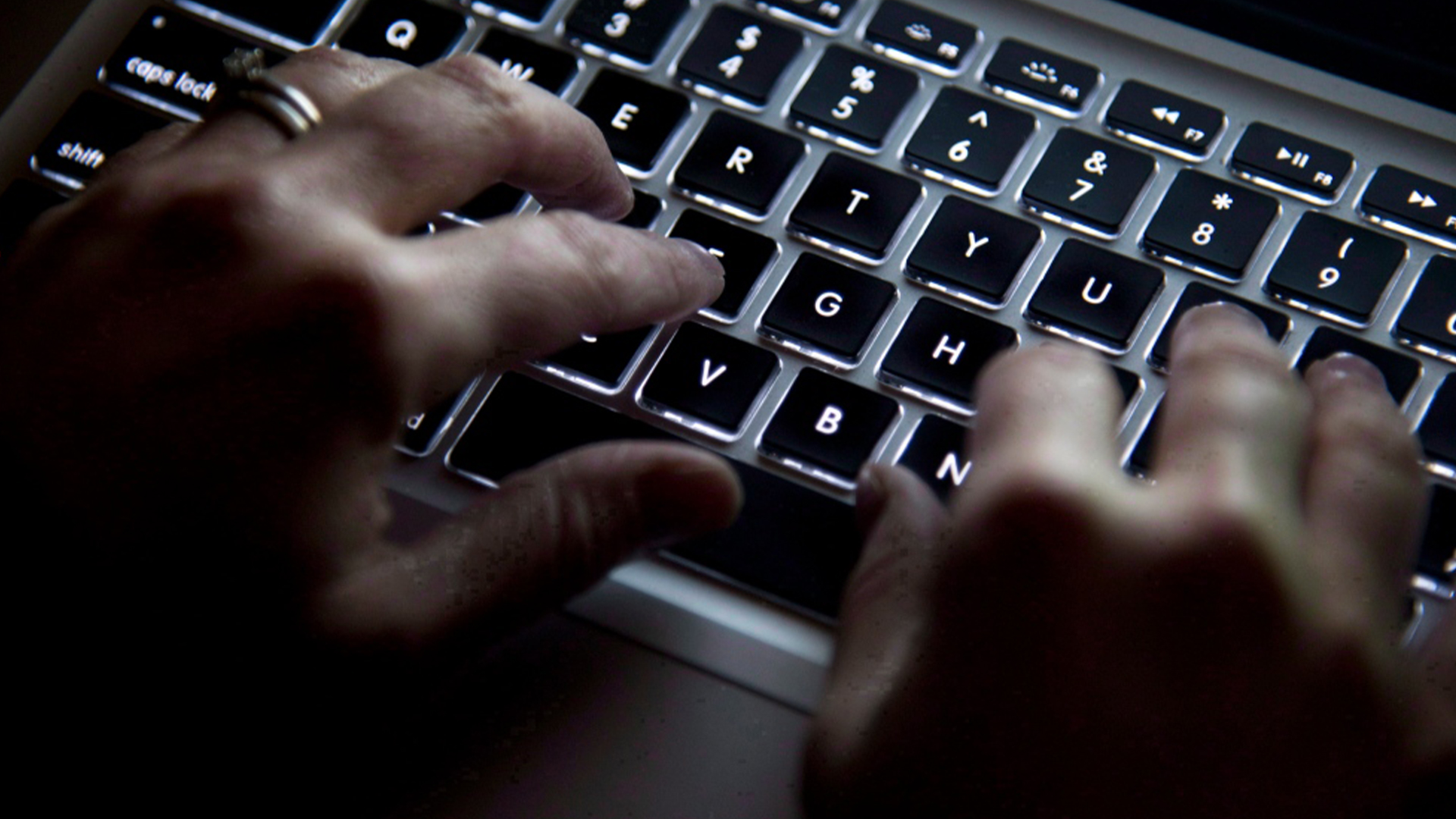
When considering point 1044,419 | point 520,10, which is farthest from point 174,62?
point 1044,419


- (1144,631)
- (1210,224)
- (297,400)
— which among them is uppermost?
(1210,224)

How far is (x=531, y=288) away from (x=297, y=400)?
0.38 ft

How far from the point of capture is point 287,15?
→ 28.4 inches

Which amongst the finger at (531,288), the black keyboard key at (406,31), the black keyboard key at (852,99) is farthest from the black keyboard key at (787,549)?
the black keyboard key at (406,31)

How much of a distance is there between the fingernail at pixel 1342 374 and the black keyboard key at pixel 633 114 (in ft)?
1.16

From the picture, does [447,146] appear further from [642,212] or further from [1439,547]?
[1439,547]

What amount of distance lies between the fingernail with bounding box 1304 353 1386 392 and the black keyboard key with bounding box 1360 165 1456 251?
92 millimetres

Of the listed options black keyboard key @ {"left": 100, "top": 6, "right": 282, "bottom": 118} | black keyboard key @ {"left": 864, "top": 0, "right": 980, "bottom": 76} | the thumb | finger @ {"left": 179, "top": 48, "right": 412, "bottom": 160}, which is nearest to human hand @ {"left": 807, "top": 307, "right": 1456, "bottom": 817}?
the thumb

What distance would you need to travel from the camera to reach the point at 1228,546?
0.55 m

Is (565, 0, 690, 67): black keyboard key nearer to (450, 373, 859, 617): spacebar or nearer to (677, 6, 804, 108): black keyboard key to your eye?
(677, 6, 804, 108): black keyboard key

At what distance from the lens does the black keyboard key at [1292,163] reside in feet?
2.20

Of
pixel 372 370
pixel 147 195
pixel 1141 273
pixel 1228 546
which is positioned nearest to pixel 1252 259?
pixel 1141 273

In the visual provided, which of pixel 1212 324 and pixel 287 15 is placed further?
pixel 287 15

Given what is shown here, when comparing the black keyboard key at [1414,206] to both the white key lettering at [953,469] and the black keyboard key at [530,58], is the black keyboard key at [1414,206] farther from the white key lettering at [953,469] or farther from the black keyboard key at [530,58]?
the black keyboard key at [530,58]
